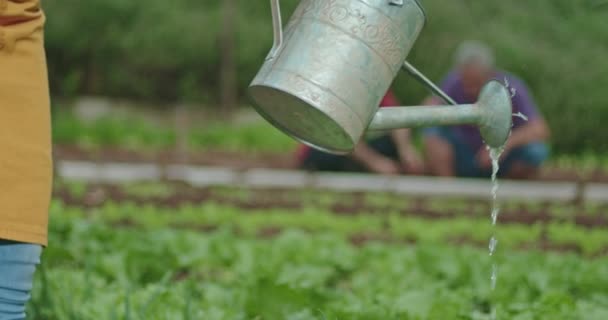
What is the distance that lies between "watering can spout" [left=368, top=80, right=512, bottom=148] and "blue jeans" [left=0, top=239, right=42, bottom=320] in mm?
609

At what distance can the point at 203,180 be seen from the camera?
7645 millimetres

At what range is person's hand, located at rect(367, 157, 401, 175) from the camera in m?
7.79

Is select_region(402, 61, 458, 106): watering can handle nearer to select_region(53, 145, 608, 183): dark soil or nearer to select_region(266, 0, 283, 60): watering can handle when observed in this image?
select_region(266, 0, 283, 60): watering can handle

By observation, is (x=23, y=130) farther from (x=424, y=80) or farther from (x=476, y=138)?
(x=476, y=138)

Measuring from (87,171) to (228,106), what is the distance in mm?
3536

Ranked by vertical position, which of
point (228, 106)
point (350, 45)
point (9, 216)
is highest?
point (350, 45)

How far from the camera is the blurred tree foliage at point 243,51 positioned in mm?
9977

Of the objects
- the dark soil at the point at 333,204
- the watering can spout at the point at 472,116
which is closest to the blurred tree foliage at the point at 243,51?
the dark soil at the point at 333,204

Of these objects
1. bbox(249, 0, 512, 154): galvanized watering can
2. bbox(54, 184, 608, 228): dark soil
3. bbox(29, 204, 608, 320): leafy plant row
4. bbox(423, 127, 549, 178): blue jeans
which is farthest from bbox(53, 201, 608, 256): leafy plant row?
bbox(249, 0, 512, 154): galvanized watering can

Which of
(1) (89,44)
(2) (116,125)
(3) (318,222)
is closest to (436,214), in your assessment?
(3) (318,222)

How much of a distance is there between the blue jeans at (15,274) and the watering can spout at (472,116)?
609 millimetres

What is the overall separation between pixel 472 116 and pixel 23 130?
77 centimetres

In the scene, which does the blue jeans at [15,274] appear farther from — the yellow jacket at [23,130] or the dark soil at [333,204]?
the dark soil at [333,204]

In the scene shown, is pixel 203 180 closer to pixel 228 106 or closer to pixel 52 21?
pixel 228 106
